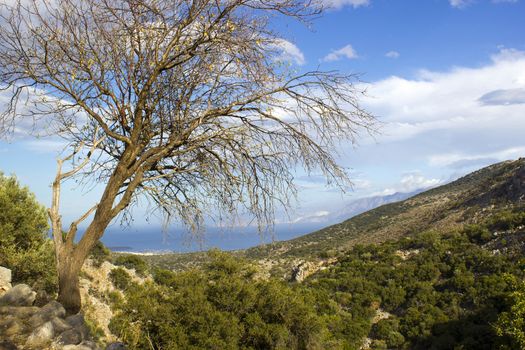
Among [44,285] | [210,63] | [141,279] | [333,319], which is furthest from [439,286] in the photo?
[210,63]

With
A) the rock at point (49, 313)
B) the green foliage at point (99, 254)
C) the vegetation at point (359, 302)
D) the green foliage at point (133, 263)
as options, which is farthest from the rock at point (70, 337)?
the green foliage at point (133, 263)

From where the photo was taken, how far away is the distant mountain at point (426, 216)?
135ft

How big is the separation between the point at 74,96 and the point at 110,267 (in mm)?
19310

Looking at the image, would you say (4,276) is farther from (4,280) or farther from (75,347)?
(75,347)

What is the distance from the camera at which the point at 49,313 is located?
5.64 m

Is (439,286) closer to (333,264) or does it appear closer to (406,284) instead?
(406,284)

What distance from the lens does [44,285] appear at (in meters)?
14.3

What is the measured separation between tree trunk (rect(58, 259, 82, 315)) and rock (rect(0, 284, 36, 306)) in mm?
2081

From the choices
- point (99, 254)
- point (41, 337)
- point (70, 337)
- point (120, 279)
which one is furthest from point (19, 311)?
point (99, 254)

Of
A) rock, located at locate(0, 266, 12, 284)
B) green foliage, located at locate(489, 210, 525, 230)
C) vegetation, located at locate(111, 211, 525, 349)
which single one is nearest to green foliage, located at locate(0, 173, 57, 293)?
vegetation, located at locate(111, 211, 525, 349)

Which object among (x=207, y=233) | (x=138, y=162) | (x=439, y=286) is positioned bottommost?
(x=439, y=286)

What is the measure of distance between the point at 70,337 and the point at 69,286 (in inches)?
30.3

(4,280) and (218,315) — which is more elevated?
(4,280)

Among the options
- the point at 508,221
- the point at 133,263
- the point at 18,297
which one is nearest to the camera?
the point at 18,297
